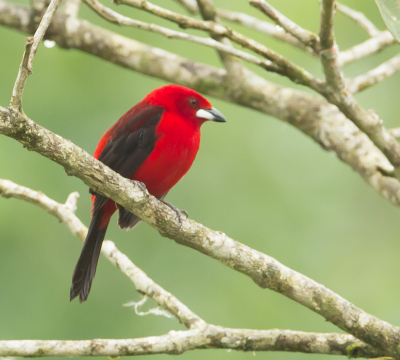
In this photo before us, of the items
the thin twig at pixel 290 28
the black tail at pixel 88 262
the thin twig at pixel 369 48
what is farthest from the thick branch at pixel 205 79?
the black tail at pixel 88 262

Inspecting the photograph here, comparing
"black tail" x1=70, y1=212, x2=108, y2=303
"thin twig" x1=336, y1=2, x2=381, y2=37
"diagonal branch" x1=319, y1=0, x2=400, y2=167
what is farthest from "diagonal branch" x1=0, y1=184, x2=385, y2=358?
"thin twig" x1=336, y1=2, x2=381, y2=37

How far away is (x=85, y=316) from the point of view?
6438mm

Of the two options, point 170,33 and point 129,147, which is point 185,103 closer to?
point 129,147

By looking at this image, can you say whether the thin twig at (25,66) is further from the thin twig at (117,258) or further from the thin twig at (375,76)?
the thin twig at (375,76)

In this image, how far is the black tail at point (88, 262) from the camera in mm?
3475

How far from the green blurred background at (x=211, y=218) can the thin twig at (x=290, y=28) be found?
365 cm

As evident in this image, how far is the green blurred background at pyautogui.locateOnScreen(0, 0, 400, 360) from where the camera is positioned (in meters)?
6.50

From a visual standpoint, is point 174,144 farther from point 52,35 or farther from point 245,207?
point 245,207

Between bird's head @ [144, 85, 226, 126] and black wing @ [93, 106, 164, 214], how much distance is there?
344 mm

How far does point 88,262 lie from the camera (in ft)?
11.6

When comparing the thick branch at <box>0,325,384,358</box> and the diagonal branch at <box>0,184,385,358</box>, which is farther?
the thick branch at <box>0,325,384,358</box>

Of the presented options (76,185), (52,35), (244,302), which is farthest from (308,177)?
(52,35)

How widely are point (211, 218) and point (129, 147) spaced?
3680 millimetres

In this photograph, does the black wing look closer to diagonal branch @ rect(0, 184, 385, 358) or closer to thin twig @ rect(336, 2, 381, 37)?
diagonal branch @ rect(0, 184, 385, 358)
